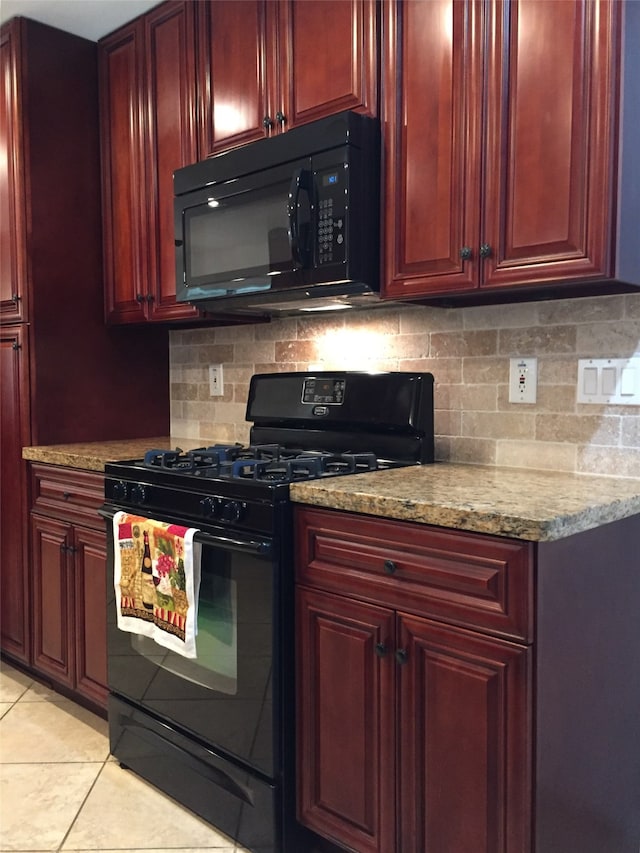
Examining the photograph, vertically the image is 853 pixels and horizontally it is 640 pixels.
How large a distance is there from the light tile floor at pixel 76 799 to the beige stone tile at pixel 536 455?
3.96ft

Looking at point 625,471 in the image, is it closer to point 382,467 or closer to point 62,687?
point 382,467

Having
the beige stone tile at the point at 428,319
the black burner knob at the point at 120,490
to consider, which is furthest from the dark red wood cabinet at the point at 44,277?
the beige stone tile at the point at 428,319

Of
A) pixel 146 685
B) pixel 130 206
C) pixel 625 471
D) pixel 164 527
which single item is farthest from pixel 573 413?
pixel 130 206

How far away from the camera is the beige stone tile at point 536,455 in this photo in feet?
6.00

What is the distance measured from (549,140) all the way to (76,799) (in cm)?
205

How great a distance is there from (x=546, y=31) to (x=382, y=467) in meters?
1.10

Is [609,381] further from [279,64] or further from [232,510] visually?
[279,64]

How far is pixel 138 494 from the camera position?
6.55 feet

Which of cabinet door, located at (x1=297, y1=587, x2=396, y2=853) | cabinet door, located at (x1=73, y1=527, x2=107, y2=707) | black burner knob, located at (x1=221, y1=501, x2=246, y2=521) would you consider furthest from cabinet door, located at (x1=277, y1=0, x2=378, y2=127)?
cabinet door, located at (x1=73, y1=527, x2=107, y2=707)

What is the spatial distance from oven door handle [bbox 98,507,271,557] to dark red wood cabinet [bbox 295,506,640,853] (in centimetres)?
8

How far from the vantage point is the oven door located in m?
1.67

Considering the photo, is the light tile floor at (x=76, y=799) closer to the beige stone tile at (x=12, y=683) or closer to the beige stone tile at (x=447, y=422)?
the beige stone tile at (x=12, y=683)

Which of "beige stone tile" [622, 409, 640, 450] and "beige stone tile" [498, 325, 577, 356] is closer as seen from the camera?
"beige stone tile" [622, 409, 640, 450]

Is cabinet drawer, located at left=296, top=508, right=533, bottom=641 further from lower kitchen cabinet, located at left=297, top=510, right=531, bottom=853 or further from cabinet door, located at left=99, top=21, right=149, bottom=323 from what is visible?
cabinet door, located at left=99, top=21, right=149, bottom=323
